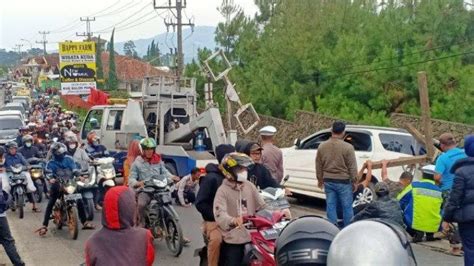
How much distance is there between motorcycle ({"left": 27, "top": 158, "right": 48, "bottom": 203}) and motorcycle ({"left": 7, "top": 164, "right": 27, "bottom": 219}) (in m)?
1.54

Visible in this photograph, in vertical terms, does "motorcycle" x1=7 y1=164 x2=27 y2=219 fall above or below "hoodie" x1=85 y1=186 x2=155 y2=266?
below

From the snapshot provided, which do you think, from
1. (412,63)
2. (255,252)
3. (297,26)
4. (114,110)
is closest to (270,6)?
(297,26)

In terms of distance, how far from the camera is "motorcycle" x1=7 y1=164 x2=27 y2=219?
1484 centimetres

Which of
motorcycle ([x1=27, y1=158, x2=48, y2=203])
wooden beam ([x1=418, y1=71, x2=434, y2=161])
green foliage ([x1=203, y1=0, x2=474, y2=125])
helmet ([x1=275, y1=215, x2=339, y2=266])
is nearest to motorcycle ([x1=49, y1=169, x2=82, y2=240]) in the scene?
motorcycle ([x1=27, y1=158, x2=48, y2=203])

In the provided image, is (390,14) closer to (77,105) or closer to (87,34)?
(77,105)

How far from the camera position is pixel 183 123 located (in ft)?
65.4

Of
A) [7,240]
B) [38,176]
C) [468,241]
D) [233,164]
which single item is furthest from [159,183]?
[38,176]

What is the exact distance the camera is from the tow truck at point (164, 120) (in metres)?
18.7

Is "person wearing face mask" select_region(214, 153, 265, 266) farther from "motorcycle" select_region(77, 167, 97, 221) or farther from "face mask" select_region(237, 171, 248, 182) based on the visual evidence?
"motorcycle" select_region(77, 167, 97, 221)

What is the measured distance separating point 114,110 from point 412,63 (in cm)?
875

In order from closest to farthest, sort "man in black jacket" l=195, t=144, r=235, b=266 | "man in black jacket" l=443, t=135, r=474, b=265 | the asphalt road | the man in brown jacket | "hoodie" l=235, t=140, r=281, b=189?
"man in black jacket" l=195, t=144, r=235, b=266, "man in black jacket" l=443, t=135, r=474, b=265, "hoodie" l=235, t=140, r=281, b=189, the man in brown jacket, the asphalt road

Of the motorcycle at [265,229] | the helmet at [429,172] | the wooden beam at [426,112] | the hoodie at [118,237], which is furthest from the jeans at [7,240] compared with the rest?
the wooden beam at [426,112]

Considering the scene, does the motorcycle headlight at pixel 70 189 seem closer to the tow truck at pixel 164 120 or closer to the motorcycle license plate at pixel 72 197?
the motorcycle license plate at pixel 72 197

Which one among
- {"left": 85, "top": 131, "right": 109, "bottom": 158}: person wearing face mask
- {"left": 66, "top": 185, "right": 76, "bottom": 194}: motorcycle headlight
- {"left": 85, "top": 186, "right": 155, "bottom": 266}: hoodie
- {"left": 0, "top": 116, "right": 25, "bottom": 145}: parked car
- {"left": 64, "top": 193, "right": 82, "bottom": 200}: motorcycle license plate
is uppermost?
{"left": 85, "top": 186, "right": 155, "bottom": 266}: hoodie
